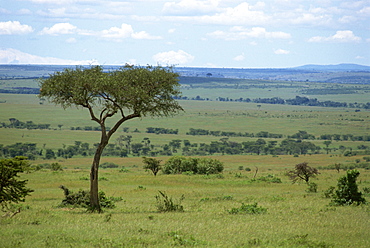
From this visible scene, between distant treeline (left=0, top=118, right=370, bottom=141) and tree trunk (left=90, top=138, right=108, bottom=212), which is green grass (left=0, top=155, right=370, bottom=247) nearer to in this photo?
tree trunk (left=90, top=138, right=108, bottom=212)

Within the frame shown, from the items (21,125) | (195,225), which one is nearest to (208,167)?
(195,225)

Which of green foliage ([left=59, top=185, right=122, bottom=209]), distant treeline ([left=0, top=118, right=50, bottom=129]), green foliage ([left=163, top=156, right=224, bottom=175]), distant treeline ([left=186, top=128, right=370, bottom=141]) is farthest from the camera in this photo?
distant treeline ([left=0, top=118, right=50, bottom=129])

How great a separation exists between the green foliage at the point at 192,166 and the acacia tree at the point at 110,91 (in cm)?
2372

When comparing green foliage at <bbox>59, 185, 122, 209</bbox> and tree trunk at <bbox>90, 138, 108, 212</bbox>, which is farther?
green foliage at <bbox>59, 185, 122, 209</bbox>

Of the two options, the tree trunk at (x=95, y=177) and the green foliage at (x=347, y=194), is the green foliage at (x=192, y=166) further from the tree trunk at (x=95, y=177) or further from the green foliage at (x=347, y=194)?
the tree trunk at (x=95, y=177)

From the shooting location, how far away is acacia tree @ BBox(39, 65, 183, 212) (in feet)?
61.2

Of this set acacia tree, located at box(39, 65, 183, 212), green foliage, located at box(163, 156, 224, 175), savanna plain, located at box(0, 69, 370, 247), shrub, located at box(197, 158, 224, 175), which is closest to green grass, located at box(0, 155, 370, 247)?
savanna plain, located at box(0, 69, 370, 247)

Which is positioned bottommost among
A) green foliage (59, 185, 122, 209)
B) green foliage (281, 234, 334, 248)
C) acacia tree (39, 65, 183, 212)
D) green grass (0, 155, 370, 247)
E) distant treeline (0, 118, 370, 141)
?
distant treeline (0, 118, 370, 141)

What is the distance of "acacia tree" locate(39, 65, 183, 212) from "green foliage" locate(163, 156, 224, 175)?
2372cm

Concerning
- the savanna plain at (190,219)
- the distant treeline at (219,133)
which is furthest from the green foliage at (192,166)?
the distant treeline at (219,133)

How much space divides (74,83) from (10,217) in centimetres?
536

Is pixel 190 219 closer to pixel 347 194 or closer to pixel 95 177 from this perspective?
pixel 95 177

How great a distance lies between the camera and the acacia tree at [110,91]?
18.6 m

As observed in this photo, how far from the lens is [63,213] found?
1916 cm
